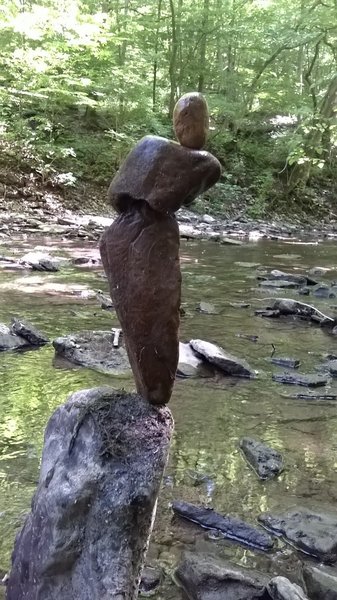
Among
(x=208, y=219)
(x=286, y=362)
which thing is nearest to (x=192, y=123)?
(x=286, y=362)

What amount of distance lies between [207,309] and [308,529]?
240 inches

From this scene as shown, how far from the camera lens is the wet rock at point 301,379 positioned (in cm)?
641

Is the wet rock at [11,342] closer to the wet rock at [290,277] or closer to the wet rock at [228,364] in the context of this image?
the wet rock at [228,364]

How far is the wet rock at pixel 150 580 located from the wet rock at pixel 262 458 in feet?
4.40

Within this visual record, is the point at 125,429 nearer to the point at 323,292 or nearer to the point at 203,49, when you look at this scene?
the point at 323,292

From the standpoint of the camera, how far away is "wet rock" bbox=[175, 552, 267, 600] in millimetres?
3004

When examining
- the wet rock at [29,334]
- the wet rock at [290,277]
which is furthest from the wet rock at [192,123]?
the wet rock at [290,277]

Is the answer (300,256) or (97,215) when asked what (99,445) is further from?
(97,215)

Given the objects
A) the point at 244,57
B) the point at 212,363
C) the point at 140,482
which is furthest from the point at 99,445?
the point at 244,57

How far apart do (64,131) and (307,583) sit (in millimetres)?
22911

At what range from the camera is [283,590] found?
2.90m

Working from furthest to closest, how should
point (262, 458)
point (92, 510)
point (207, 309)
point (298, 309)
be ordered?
1. point (298, 309)
2. point (207, 309)
3. point (262, 458)
4. point (92, 510)

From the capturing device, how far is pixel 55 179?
21625 mm

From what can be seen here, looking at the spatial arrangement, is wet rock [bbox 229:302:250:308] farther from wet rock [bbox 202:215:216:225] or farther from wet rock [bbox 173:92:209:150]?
wet rock [bbox 202:215:216:225]
